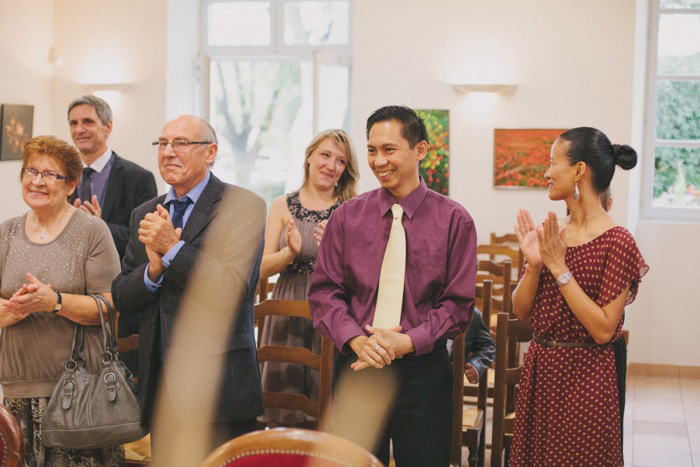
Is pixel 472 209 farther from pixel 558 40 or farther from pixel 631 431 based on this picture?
pixel 631 431

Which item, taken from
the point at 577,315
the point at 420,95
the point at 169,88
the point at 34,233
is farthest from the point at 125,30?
the point at 577,315

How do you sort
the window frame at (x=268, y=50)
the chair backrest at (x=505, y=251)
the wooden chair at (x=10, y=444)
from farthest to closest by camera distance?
the window frame at (x=268, y=50)
the chair backrest at (x=505, y=251)
the wooden chair at (x=10, y=444)

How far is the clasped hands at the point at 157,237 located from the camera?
98.7 inches

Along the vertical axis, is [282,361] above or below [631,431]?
above

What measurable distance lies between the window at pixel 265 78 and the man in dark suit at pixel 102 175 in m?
3.69

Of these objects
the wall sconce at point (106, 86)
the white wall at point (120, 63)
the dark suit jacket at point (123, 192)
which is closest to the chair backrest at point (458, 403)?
the dark suit jacket at point (123, 192)

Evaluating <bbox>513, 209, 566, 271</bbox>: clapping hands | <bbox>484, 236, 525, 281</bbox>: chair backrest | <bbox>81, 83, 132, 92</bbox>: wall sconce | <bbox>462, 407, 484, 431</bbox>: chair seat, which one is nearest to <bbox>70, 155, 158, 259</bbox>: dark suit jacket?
<bbox>462, 407, 484, 431</bbox>: chair seat

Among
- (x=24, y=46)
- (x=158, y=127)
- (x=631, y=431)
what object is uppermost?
(x=24, y=46)

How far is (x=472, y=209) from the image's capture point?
6.95 meters

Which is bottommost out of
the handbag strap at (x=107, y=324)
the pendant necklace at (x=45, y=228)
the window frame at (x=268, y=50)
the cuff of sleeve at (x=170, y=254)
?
the handbag strap at (x=107, y=324)

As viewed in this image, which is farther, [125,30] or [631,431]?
[125,30]

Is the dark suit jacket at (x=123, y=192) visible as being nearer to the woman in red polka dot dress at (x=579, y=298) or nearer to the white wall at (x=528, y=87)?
the woman in red polka dot dress at (x=579, y=298)

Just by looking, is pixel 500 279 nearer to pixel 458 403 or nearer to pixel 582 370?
pixel 458 403

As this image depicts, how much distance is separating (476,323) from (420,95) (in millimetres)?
3610
